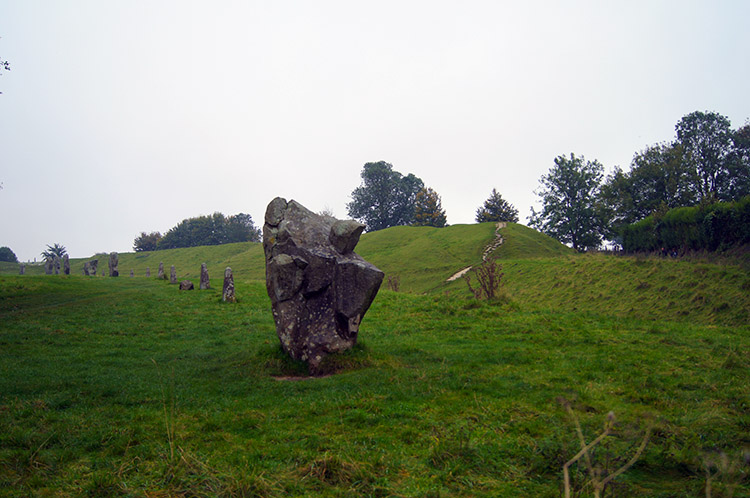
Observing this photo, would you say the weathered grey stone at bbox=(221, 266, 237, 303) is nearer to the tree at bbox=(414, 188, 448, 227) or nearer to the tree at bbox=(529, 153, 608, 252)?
the tree at bbox=(529, 153, 608, 252)

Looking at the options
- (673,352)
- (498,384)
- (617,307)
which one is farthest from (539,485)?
(617,307)

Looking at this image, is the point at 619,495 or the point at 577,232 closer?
the point at 619,495

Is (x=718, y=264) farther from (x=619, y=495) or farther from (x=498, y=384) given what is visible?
(x=619, y=495)

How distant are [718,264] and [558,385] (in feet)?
56.8

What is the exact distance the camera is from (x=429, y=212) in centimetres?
9050

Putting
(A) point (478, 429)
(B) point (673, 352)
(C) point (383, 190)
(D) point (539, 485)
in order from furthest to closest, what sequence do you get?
(C) point (383, 190) < (B) point (673, 352) < (A) point (478, 429) < (D) point (539, 485)

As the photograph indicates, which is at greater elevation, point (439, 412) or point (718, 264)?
point (718, 264)

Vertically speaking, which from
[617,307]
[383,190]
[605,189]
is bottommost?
[617,307]

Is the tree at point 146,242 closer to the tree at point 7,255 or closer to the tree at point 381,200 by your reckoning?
the tree at point 7,255

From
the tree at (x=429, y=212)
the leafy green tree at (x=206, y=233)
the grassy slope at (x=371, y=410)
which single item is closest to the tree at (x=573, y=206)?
the tree at (x=429, y=212)

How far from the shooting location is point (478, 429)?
21.2ft

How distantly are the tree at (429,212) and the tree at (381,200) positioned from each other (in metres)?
14.0

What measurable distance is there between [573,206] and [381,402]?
185ft

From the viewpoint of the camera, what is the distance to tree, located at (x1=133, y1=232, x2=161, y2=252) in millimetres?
108481
